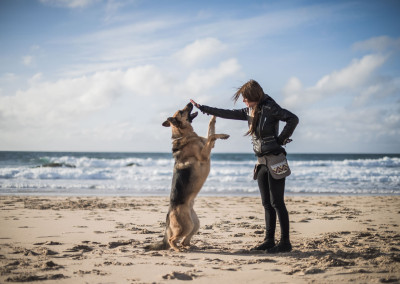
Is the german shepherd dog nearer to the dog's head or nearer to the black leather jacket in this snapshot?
the dog's head

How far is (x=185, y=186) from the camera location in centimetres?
451

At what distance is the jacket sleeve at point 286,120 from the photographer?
13.5ft

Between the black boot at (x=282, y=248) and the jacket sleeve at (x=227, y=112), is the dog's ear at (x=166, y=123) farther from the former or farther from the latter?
the black boot at (x=282, y=248)

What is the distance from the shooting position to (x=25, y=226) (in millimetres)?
Result: 6059

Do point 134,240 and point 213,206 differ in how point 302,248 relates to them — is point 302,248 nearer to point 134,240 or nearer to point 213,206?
point 134,240

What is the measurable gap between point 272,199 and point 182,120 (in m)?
1.71

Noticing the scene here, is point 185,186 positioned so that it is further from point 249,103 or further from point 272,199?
point 249,103

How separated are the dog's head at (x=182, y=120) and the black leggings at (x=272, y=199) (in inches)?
49.2

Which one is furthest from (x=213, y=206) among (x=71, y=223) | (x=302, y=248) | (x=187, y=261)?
(x=187, y=261)

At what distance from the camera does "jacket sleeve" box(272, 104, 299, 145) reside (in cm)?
412

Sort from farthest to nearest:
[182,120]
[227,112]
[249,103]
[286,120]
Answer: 1. [182,120]
2. [227,112]
3. [249,103]
4. [286,120]

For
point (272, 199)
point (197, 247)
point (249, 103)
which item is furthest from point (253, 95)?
point (197, 247)

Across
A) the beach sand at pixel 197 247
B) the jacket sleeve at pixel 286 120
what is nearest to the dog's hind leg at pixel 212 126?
the jacket sleeve at pixel 286 120

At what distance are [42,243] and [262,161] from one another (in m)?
3.40
